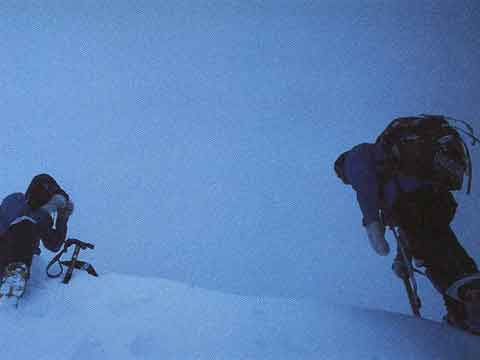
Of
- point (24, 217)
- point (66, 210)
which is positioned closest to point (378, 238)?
point (24, 217)

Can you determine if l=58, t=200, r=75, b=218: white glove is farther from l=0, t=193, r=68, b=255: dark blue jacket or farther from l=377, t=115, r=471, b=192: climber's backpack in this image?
l=377, t=115, r=471, b=192: climber's backpack

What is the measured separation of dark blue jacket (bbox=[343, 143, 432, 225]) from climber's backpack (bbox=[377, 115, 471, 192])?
7 centimetres

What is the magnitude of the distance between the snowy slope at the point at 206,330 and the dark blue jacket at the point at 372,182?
0.75 m

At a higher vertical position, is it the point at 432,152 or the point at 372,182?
the point at 432,152

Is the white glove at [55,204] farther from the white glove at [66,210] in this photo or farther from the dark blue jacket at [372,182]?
the dark blue jacket at [372,182]

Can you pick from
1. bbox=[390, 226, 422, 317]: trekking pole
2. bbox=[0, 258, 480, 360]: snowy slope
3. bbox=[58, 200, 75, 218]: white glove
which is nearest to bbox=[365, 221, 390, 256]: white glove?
bbox=[390, 226, 422, 317]: trekking pole

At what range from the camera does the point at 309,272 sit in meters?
26.5

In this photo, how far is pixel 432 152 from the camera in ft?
6.62

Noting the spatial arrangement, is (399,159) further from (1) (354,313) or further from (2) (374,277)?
(2) (374,277)

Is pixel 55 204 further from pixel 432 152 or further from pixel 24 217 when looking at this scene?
pixel 432 152

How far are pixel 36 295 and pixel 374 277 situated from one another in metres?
25.6

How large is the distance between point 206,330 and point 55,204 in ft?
7.34

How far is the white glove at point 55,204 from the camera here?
10.4 feet

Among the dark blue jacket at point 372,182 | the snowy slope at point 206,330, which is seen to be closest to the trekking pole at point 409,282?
the snowy slope at point 206,330
